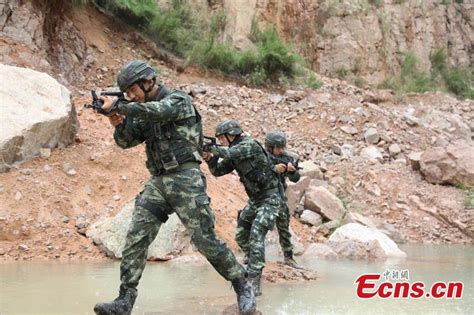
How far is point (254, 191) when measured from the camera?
692 centimetres

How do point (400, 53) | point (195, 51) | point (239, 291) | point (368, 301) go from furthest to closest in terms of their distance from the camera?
point (400, 53) < point (195, 51) < point (368, 301) < point (239, 291)

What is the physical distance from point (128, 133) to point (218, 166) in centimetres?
159

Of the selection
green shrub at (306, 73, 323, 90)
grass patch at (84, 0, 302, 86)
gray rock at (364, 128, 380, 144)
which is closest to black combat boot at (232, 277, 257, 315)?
gray rock at (364, 128, 380, 144)

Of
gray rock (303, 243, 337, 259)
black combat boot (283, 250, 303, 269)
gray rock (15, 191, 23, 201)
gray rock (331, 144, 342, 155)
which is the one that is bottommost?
gray rock (331, 144, 342, 155)

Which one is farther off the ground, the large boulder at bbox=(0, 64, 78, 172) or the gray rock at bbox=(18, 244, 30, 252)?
the large boulder at bbox=(0, 64, 78, 172)

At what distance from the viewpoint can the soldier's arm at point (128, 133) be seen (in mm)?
4794

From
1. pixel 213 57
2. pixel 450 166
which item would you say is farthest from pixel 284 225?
pixel 213 57

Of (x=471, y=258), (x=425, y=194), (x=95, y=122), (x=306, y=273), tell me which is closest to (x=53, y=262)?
(x=306, y=273)

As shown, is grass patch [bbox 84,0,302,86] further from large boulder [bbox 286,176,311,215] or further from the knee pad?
the knee pad

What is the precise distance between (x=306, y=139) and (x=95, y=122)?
565cm

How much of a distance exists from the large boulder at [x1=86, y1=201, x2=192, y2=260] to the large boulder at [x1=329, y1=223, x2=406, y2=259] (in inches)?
94.2

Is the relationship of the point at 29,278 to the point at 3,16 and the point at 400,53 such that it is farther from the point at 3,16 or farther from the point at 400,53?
the point at 400,53

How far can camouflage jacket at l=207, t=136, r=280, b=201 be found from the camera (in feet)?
20.3

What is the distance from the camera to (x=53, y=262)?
28.3 feet
